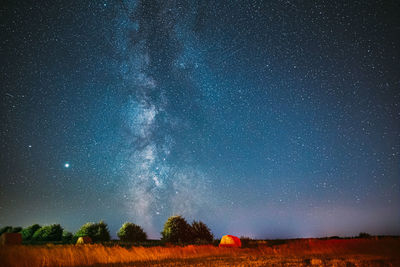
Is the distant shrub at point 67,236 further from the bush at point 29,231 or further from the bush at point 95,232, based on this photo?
the bush at point 29,231

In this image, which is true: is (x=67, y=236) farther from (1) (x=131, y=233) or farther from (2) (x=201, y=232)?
(2) (x=201, y=232)

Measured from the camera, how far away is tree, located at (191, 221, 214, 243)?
37562 mm

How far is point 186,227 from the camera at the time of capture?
37969mm

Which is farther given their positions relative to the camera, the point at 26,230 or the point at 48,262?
the point at 26,230

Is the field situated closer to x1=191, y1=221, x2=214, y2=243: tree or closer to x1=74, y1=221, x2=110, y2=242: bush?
x1=191, y1=221, x2=214, y2=243: tree

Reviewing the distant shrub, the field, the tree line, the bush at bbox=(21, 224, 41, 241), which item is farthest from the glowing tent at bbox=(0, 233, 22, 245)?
the bush at bbox=(21, 224, 41, 241)

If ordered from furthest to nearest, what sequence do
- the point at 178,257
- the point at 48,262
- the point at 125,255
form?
the point at 178,257, the point at 125,255, the point at 48,262

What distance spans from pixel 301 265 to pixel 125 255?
9746mm

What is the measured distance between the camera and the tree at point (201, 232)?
37.6m

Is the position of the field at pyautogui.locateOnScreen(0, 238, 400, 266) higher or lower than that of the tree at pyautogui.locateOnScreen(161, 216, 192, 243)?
lower

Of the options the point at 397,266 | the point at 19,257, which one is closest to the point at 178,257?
the point at 19,257

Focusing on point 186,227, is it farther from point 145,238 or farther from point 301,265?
point 301,265

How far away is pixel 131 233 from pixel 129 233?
327 mm

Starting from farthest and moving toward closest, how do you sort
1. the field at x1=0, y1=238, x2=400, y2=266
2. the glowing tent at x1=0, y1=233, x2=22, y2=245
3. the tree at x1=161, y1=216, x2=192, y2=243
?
the tree at x1=161, y1=216, x2=192, y2=243, the glowing tent at x1=0, y1=233, x2=22, y2=245, the field at x1=0, y1=238, x2=400, y2=266
